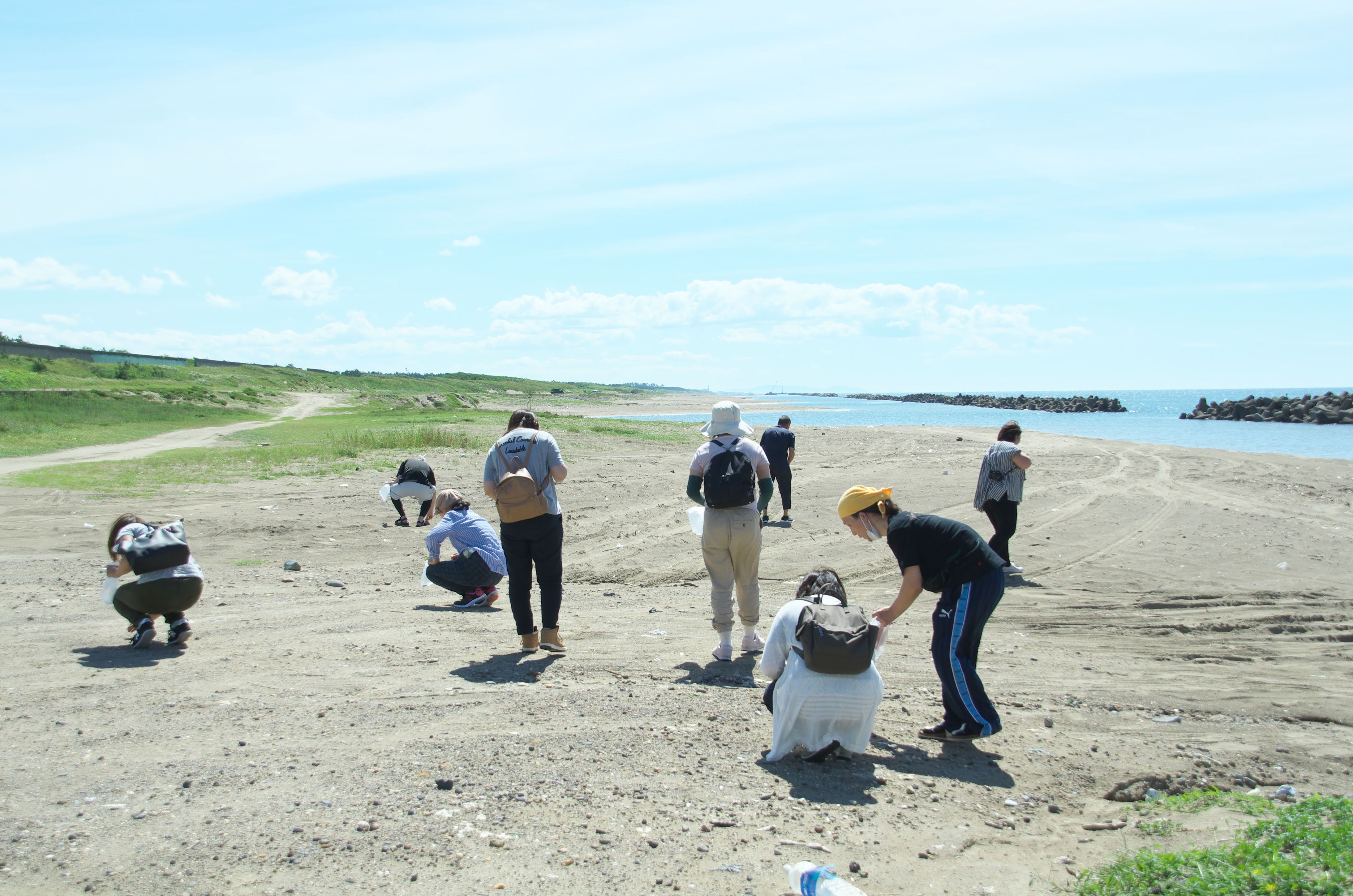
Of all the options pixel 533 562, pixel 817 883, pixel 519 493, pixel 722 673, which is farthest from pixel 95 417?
pixel 817 883

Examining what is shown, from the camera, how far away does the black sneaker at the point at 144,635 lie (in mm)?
6520

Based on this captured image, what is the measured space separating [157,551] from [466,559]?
2815 millimetres

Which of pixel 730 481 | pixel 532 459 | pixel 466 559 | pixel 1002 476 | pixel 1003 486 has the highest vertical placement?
pixel 532 459

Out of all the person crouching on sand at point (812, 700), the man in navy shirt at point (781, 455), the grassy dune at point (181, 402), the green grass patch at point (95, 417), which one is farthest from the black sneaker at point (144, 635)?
the green grass patch at point (95, 417)

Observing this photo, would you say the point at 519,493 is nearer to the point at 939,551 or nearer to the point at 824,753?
the point at 824,753

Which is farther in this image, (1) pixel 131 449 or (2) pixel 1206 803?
(1) pixel 131 449

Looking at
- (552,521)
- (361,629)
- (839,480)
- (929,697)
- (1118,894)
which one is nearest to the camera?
(1118,894)

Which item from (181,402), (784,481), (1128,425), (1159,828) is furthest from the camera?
(1128,425)

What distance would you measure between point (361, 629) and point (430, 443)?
602 inches

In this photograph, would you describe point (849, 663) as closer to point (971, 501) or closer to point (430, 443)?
point (971, 501)

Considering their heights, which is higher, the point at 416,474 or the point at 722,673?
the point at 416,474

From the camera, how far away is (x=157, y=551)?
254 inches

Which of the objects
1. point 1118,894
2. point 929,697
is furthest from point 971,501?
point 1118,894

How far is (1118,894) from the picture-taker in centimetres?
340
